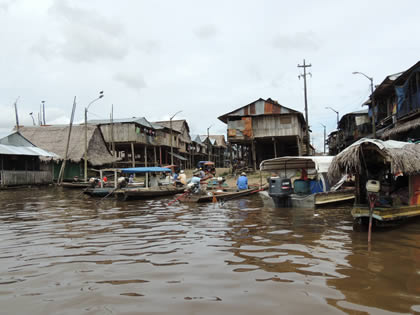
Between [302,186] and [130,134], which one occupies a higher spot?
[130,134]

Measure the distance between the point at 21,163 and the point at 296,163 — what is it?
24.2 m

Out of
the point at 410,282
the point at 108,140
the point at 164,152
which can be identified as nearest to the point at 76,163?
the point at 108,140

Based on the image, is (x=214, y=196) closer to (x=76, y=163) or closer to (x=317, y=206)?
(x=317, y=206)

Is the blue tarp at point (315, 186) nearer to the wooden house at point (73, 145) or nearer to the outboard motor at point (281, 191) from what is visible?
the outboard motor at point (281, 191)

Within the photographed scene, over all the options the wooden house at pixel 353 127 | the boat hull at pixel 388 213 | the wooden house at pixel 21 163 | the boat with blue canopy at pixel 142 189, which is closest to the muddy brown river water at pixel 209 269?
the boat hull at pixel 388 213

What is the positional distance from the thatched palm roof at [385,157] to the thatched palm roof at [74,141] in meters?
25.8

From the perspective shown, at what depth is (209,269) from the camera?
5355 millimetres

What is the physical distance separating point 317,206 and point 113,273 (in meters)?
9.47

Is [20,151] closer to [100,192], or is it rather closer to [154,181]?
[100,192]

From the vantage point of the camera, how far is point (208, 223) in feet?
32.3

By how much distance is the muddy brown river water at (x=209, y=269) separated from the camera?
13.1 ft

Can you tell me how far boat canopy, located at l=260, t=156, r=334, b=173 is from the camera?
13.0m

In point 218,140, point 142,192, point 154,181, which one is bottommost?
point 142,192

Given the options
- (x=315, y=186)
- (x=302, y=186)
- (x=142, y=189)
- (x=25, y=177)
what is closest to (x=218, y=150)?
(x=25, y=177)
